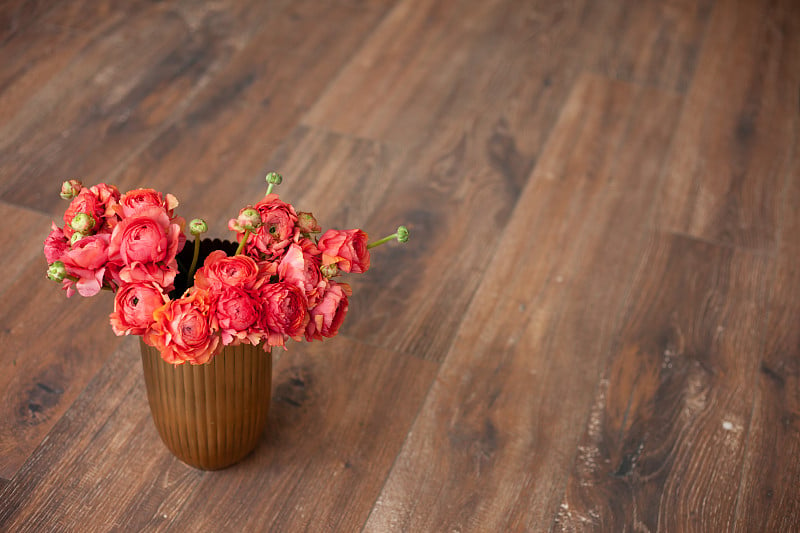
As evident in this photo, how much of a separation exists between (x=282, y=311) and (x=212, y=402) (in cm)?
25

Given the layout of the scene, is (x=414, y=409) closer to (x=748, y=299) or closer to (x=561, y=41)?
(x=748, y=299)

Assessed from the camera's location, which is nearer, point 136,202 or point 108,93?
point 136,202

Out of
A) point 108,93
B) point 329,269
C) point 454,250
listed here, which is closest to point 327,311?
point 329,269

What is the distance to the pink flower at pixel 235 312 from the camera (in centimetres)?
103

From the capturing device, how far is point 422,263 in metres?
1.79

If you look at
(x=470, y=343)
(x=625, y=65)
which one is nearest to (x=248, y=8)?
(x=625, y=65)

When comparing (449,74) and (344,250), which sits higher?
(344,250)

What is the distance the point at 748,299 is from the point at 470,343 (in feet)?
2.01

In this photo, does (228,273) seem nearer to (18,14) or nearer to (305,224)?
(305,224)

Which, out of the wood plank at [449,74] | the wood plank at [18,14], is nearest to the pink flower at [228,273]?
the wood plank at [449,74]

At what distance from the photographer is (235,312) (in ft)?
3.39

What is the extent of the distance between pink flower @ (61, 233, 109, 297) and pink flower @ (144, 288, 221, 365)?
0.09 m

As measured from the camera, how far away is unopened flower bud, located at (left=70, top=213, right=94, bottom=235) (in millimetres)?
1046

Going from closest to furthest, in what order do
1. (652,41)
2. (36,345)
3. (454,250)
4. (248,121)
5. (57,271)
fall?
(57,271) < (36,345) < (454,250) < (248,121) < (652,41)
